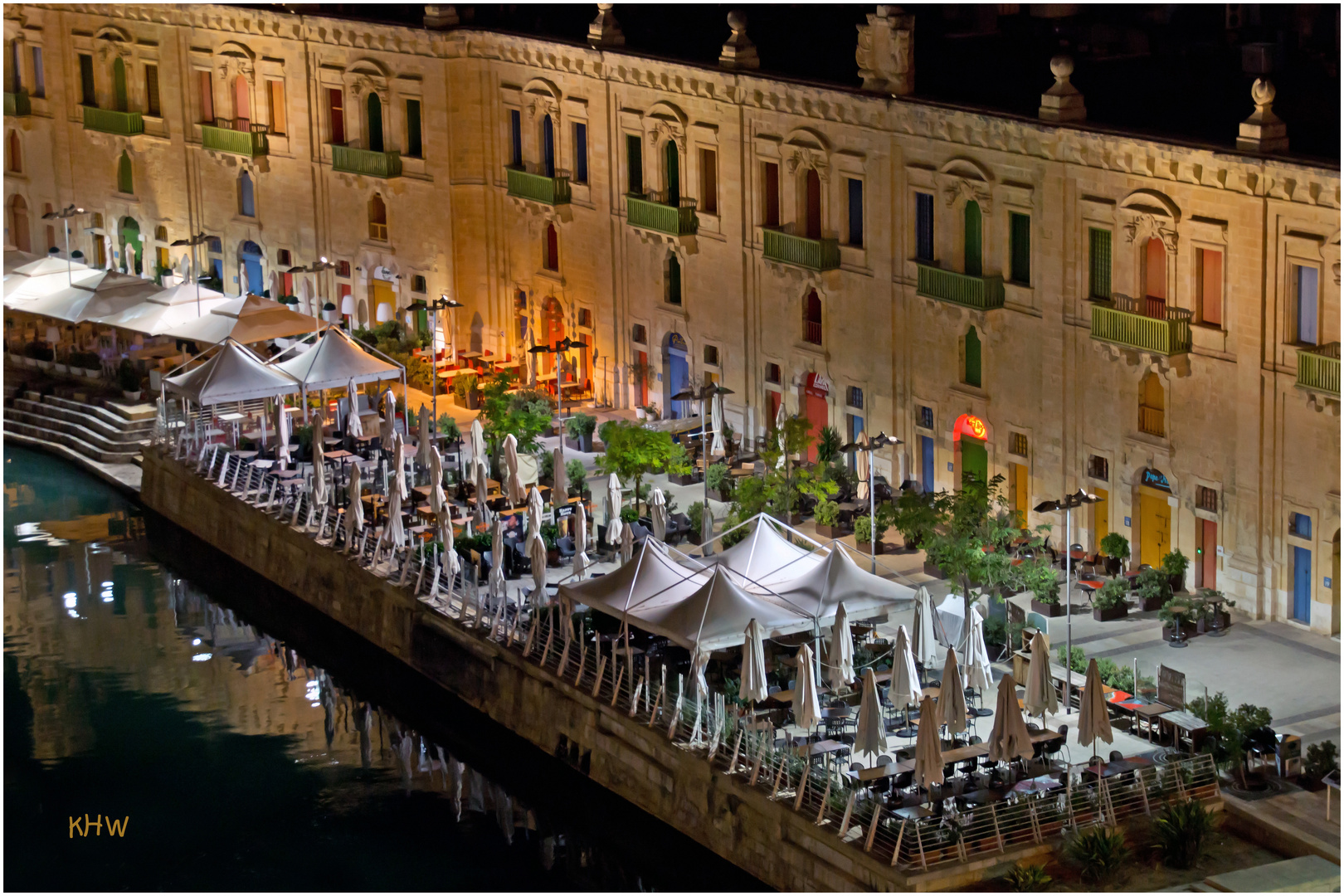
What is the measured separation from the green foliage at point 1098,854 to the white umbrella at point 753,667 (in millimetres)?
6114

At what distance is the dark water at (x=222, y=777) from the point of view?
1751 inches

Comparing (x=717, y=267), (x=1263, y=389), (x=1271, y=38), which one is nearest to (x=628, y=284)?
(x=717, y=267)

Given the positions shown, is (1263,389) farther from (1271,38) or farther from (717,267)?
(717,267)

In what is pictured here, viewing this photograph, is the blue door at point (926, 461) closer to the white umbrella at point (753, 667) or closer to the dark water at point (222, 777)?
the dark water at point (222, 777)

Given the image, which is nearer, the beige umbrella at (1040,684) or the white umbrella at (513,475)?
the beige umbrella at (1040,684)

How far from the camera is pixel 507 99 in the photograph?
68750 millimetres

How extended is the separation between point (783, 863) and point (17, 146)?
51942mm

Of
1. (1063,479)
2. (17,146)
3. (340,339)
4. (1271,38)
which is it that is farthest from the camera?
(17,146)

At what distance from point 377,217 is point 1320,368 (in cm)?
3333

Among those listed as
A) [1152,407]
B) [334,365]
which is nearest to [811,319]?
[1152,407]

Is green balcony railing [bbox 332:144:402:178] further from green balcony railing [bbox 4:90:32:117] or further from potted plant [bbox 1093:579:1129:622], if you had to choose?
potted plant [bbox 1093:579:1129:622]

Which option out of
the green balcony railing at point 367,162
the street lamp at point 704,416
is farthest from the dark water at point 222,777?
the green balcony railing at point 367,162

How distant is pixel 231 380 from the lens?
61.4 meters

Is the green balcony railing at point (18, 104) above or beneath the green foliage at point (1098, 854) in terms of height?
above
